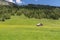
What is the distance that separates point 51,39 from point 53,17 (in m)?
133

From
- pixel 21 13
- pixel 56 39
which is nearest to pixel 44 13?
pixel 21 13

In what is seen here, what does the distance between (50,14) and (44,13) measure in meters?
6.24

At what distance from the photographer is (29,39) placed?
28562 millimetres

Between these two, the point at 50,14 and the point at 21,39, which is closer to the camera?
the point at 21,39

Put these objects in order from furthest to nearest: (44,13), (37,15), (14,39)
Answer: (44,13) → (37,15) → (14,39)

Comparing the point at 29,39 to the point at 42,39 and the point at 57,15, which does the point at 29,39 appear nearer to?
the point at 42,39

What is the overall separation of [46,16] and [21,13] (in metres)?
20.7

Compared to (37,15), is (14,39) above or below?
above

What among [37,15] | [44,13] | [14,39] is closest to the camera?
[14,39]

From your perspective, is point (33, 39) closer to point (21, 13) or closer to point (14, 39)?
point (14, 39)

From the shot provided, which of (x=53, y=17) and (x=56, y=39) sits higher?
(x=56, y=39)

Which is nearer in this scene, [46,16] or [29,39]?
[29,39]

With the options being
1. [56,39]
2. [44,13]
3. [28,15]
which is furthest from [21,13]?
[56,39]

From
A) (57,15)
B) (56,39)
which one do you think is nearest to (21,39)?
(56,39)
